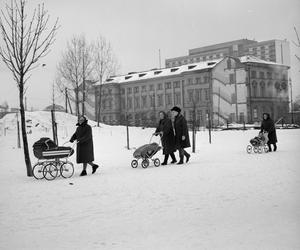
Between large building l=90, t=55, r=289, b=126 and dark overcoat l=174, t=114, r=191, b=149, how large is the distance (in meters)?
41.5

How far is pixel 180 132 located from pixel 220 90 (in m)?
50.1

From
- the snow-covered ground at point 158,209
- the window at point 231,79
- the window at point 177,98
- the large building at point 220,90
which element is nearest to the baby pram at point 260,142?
the snow-covered ground at point 158,209

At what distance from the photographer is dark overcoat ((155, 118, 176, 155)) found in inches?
544

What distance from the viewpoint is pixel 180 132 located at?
13.9 meters

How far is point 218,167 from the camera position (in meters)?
12.0

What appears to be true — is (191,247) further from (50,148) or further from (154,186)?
(50,148)

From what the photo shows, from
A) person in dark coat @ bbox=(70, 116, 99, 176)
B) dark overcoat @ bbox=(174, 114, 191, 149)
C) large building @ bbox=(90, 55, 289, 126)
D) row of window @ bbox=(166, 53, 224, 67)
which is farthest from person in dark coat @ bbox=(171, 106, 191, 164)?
row of window @ bbox=(166, 53, 224, 67)

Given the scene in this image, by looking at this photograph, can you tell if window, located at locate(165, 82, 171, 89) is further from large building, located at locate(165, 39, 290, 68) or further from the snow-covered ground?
the snow-covered ground

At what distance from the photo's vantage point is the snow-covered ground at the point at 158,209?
526cm

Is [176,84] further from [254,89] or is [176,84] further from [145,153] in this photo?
[145,153]

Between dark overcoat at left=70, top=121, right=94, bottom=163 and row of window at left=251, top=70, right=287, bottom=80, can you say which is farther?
row of window at left=251, top=70, right=287, bottom=80

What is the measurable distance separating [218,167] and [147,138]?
17685mm

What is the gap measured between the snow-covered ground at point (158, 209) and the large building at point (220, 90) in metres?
45.3

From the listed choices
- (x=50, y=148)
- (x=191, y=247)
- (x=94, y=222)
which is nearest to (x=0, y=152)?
(x=50, y=148)
